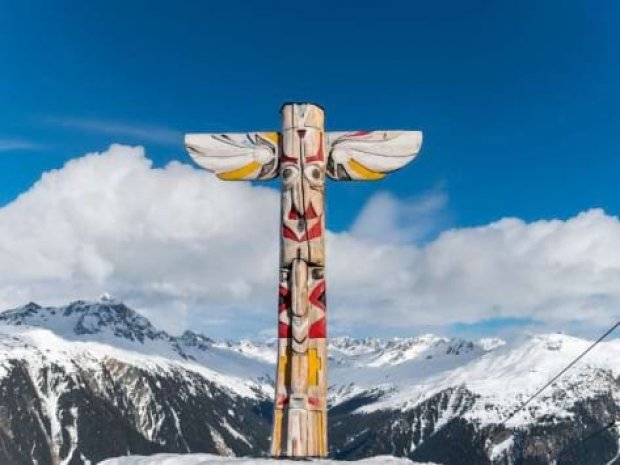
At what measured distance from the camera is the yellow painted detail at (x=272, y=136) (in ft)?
68.4

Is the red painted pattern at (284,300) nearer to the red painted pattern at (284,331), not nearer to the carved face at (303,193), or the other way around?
the red painted pattern at (284,331)

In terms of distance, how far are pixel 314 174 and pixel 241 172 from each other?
217 centimetres

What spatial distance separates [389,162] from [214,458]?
9.20 metres

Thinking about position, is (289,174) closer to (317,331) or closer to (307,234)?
(307,234)

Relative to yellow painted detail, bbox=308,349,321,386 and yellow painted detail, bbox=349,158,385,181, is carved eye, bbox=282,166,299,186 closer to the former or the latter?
yellow painted detail, bbox=349,158,385,181

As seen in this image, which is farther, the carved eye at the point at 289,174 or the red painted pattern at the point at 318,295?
the carved eye at the point at 289,174

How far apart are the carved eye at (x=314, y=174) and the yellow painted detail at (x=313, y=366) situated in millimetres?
4261

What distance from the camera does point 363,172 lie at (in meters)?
20.9

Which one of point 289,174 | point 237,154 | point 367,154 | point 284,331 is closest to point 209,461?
point 284,331

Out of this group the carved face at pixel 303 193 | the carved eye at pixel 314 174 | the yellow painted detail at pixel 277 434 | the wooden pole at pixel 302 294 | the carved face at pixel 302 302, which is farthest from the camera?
the carved eye at pixel 314 174

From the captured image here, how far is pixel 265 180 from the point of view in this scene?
20.9 meters

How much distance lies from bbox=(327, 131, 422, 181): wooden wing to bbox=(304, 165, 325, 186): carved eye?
0.79 meters

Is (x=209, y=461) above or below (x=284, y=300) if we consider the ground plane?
below

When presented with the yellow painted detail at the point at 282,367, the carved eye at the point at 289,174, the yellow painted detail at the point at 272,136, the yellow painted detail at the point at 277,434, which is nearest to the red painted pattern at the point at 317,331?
the yellow painted detail at the point at 282,367
